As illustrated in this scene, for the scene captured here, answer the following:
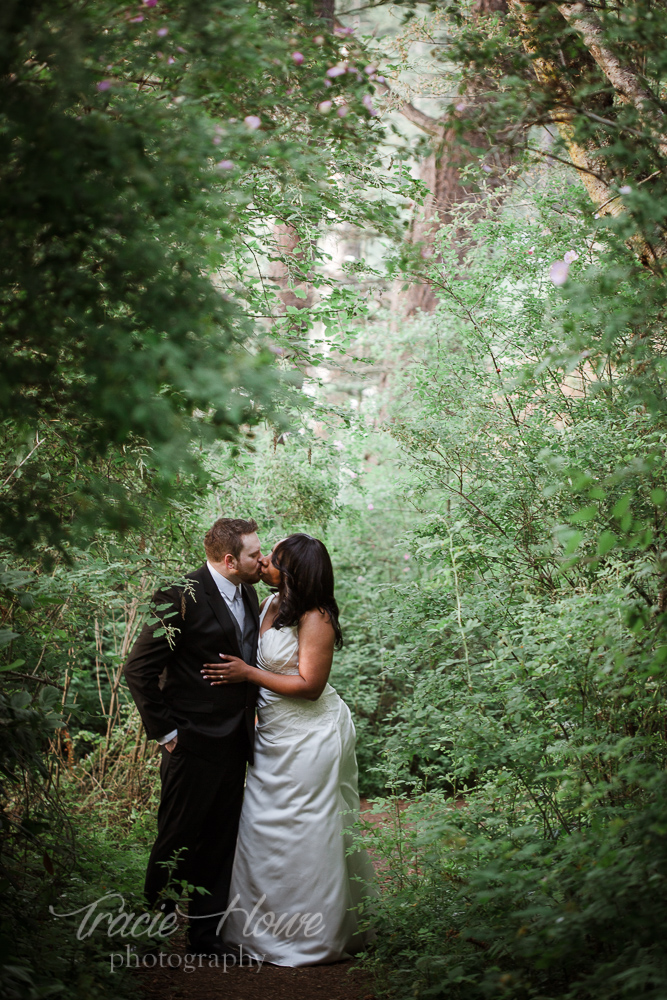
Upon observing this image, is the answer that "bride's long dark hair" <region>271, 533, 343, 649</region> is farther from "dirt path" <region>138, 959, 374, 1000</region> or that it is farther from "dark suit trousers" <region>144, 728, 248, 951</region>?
"dirt path" <region>138, 959, 374, 1000</region>

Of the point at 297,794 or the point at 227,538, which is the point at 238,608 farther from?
the point at 297,794

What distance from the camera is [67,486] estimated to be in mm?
2672

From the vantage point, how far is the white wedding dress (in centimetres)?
361

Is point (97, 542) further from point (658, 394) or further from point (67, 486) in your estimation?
point (658, 394)

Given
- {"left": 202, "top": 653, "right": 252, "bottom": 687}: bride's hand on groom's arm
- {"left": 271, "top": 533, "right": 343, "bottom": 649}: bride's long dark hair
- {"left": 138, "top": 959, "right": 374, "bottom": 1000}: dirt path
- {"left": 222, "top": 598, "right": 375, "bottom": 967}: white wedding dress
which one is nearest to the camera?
{"left": 138, "top": 959, "right": 374, "bottom": 1000}: dirt path

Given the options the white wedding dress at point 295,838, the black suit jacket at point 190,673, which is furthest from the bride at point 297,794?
the black suit jacket at point 190,673

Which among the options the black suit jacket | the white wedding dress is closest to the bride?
the white wedding dress

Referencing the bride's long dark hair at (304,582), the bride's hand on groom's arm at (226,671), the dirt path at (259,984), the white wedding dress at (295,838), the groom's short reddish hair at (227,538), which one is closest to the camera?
the dirt path at (259,984)

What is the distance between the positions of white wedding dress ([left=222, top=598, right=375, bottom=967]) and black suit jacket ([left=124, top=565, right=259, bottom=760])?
0.19 meters

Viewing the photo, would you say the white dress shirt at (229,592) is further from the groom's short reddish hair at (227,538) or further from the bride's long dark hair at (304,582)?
the bride's long dark hair at (304,582)

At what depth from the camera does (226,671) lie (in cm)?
374

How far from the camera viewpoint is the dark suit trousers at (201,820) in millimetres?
3639

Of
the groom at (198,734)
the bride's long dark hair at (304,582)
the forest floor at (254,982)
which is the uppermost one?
the bride's long dark hair at (304,582)

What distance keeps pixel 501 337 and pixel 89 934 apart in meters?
3.60
